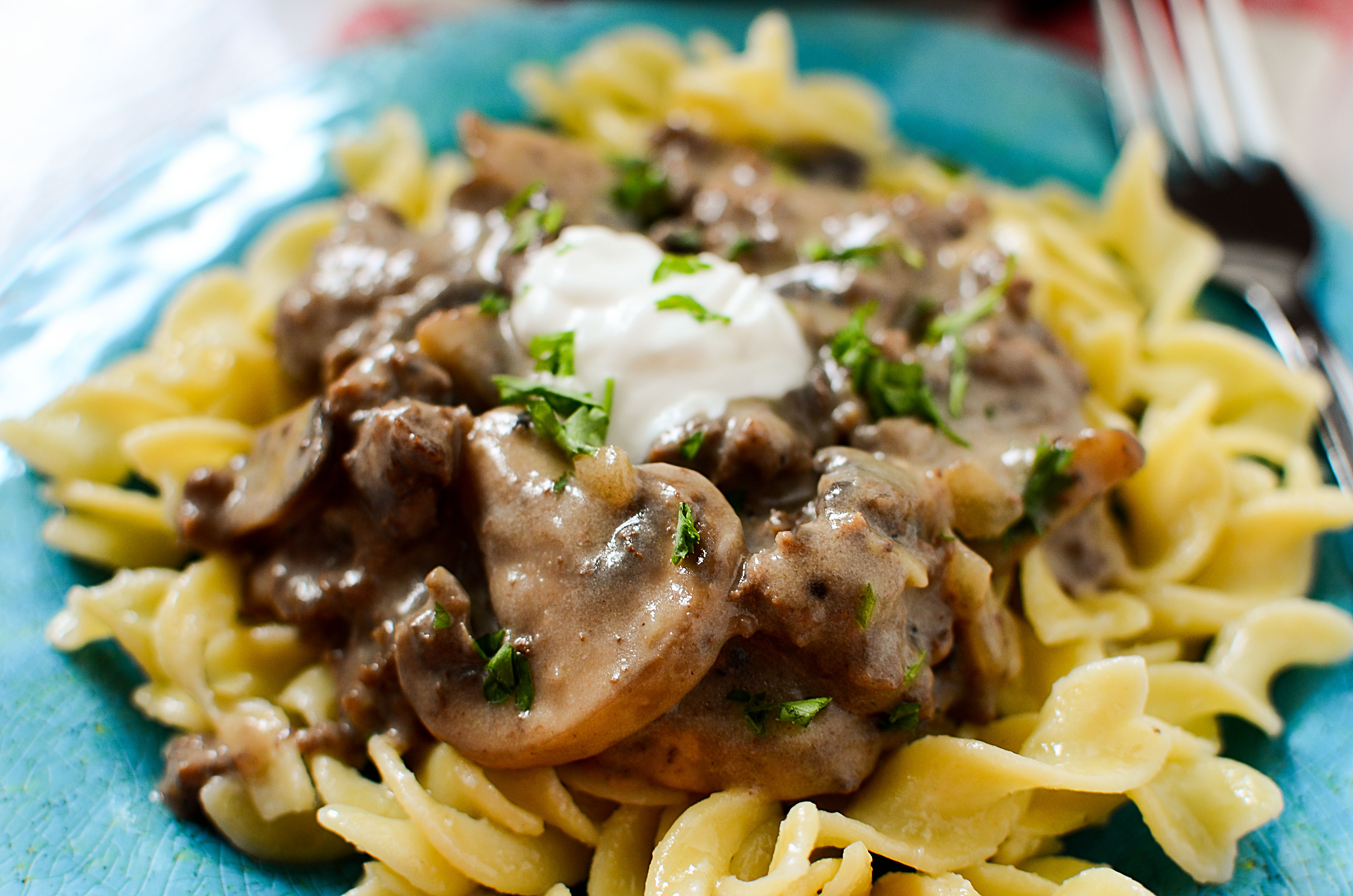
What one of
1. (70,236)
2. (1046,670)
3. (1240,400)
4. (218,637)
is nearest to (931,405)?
(1046,670)

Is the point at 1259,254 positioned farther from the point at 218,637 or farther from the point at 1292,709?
the point at 218,637

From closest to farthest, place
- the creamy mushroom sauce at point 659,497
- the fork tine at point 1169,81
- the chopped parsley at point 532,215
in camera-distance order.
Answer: the creamy mushroom sauce at point 659,497
the chopped parsley at point 532,215
the fork tine at point 1169,81

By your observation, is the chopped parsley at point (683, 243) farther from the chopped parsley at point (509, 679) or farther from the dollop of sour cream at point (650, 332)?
the chopped parsley at point (509, 679)

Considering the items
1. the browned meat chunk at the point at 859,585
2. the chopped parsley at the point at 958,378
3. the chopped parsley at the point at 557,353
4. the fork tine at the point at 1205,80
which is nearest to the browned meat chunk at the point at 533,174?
the chopped parsley at the point at 557,353

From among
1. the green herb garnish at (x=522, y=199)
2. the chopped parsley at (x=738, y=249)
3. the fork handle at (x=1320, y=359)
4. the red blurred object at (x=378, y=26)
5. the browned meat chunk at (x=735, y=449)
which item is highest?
the red blurred object at (x=378, y=26)

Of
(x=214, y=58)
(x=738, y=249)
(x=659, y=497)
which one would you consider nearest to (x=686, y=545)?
(x=659, y=497)

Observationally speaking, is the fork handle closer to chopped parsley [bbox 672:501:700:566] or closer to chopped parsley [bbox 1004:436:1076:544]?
chopped parsley [bbox 1004:436:1076:544]

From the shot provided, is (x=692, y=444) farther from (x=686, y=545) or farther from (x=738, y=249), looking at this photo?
(x=738, y=249)
